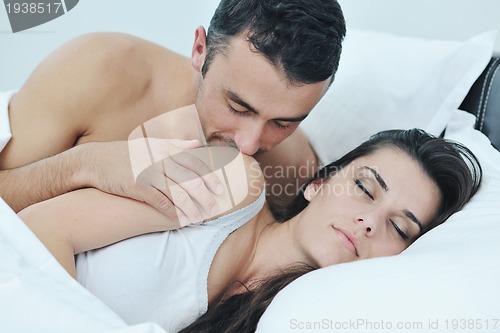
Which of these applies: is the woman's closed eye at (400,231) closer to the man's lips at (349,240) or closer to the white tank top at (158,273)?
the man's lips at (349,240)

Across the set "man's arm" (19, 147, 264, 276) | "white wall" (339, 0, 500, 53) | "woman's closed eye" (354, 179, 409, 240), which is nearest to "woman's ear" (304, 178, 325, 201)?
Result: "woman's closed eye" (354, 179, 409, 240)

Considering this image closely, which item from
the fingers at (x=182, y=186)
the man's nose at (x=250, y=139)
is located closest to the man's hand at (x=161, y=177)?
the fingers at (x=182, y=186)

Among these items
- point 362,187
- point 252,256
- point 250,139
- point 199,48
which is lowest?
point 252,256

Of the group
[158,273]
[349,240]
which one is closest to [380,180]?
[349,240]

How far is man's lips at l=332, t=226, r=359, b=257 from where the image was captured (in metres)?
1.11

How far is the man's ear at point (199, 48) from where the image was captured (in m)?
1.32

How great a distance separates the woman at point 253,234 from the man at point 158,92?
0.09 m

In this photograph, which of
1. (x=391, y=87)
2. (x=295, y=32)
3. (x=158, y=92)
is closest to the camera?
(x=295, y=32)

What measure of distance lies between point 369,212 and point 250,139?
0.29m

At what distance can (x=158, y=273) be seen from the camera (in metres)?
0.99

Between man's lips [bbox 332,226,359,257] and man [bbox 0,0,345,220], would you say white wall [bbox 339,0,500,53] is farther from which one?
man's lips [bbox 332,226,359,257]

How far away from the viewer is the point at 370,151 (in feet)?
4.15

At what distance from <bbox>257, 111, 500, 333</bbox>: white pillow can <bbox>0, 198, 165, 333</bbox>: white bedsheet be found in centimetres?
22

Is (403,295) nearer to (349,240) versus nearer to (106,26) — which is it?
(349,240)
